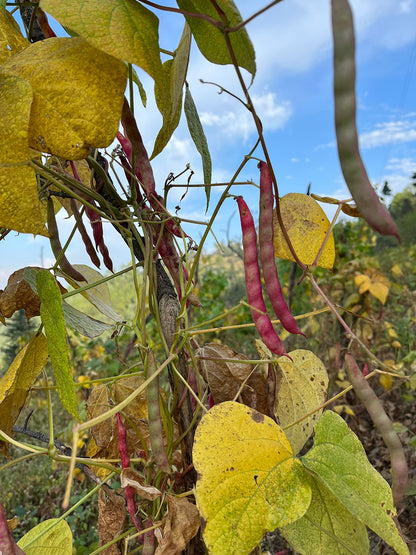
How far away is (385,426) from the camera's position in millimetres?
497

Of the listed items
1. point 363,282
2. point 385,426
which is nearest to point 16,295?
point 385,426

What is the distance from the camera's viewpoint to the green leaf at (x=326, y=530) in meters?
0.52

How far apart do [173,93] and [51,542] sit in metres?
0.55

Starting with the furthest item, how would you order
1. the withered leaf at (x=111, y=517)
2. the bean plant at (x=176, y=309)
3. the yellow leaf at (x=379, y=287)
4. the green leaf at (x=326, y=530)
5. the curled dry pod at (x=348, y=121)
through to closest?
the yellow leaf at (x=379, y=287) < the withered leaf at (x=111, y=517) < the green leaf at (x=326, y=530) < the bean plant at (x=176, y=309) < the curled dry pod at (x=348, y=121)

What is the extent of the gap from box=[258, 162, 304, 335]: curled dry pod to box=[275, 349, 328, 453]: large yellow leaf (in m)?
0.13

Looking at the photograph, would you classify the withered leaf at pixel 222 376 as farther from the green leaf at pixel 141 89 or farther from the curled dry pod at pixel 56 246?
the green leaf at pixel 141 89

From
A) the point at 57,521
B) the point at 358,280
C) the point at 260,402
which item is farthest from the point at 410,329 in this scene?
the point at 57,521

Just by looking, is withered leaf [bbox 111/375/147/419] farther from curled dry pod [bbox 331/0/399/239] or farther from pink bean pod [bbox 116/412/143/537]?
curled dry pod [bbox 331/0/399/239]

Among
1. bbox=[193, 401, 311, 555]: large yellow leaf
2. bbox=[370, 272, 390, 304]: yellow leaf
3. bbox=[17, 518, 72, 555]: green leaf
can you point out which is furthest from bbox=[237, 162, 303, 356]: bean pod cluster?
bbox=[370, 272, 390, 304]: yellow leaf

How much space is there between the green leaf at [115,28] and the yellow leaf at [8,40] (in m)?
0.13

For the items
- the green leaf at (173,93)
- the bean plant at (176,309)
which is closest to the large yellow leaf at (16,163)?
the bean plant at (176,309)

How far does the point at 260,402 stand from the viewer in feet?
2.35

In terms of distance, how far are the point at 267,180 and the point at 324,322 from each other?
8.41ft

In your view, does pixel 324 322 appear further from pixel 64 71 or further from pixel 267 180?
pixel 64 71
